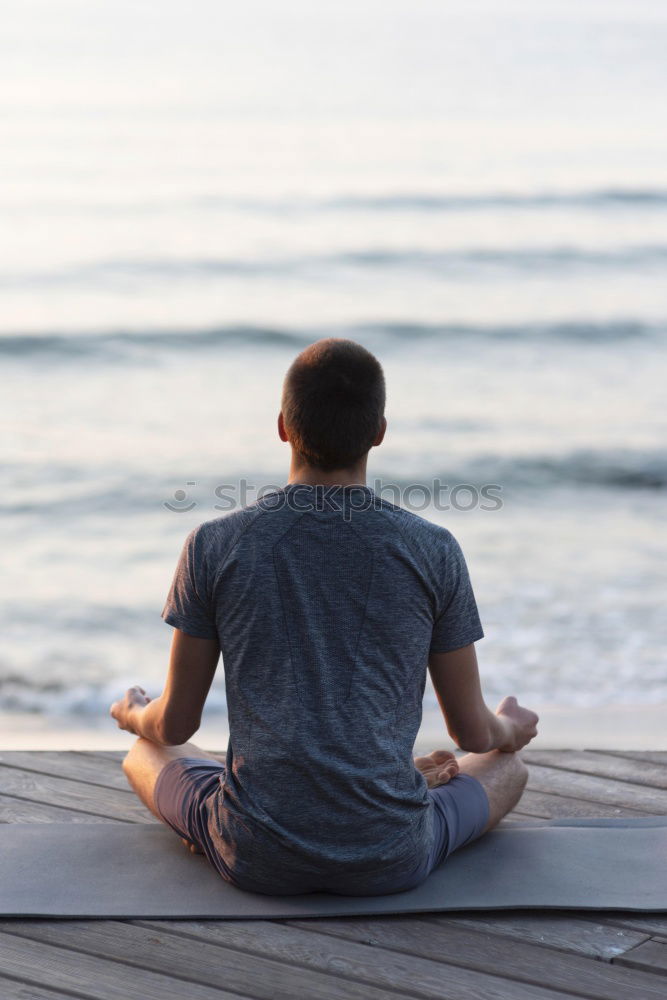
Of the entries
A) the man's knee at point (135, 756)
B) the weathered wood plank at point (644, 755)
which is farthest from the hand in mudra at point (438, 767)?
the weathered wood plank at point (644, 755)

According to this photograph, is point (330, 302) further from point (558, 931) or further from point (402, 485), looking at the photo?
point (558, 931)

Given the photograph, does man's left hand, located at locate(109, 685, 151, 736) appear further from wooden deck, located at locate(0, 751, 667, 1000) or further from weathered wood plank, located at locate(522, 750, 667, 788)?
weathered wood plank, located at locate(522, 750, 667, 788)

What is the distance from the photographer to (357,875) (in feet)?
7.57

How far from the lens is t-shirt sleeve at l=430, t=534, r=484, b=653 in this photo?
2.22 m

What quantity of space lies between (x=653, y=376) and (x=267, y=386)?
163 inches

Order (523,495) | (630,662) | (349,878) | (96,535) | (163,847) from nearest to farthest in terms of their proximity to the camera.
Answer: (349,878), (163,847), (630,662), (96,535), (523,495)

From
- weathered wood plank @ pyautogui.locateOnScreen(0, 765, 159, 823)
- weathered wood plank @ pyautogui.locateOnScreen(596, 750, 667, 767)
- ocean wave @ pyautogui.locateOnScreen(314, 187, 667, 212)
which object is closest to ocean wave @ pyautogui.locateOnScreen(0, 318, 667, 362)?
ocean wave @ pyautogui.locateOnScreen(314, 187, 667, 212)

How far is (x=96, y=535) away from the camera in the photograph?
8203mm

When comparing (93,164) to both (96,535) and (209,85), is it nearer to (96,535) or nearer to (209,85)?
(209,85)

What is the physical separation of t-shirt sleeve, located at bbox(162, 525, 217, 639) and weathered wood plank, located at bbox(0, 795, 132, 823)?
30.1 inches

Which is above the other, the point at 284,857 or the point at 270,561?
the point at 270,561

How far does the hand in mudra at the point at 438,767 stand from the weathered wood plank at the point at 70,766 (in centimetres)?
75

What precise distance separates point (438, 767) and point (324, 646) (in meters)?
0.64

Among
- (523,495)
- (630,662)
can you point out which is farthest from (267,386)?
(630,662)
